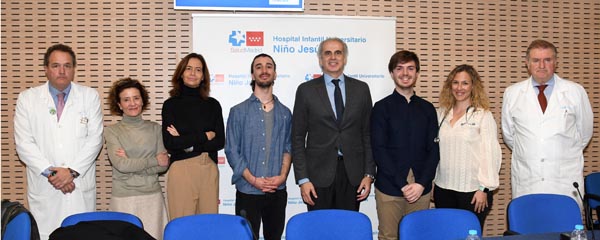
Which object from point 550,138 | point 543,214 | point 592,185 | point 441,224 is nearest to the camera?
point 441,224

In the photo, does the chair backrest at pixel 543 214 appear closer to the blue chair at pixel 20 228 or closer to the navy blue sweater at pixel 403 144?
the navy blue sweater at pixel 403 144

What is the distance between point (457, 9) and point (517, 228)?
109 inches

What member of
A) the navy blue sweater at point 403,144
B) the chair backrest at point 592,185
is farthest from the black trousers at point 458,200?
the chair backrest at point 592,185

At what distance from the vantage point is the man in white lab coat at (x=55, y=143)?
3973mm

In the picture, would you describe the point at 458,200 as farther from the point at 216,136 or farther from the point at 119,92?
the point at 119,92

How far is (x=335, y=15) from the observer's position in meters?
4.95

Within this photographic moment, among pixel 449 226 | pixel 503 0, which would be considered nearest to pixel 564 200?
pixel 449 226

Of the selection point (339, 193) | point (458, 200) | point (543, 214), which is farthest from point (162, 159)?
point (543, 214)

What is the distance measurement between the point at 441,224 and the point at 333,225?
2.22 feet

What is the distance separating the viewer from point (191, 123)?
388 cm

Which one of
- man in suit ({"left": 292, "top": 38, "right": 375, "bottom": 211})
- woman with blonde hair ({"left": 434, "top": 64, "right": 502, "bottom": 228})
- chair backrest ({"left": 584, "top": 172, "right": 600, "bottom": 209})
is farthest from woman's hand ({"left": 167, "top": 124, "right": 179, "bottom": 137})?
chair backrest ({"left": 584, "top": 172, "right": 600, "bottom": 209})

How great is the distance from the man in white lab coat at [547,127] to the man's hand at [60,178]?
12.4ft

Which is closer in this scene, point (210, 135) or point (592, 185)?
point (210, 135)

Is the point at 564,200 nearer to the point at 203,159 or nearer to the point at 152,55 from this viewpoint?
the point at 203,159
